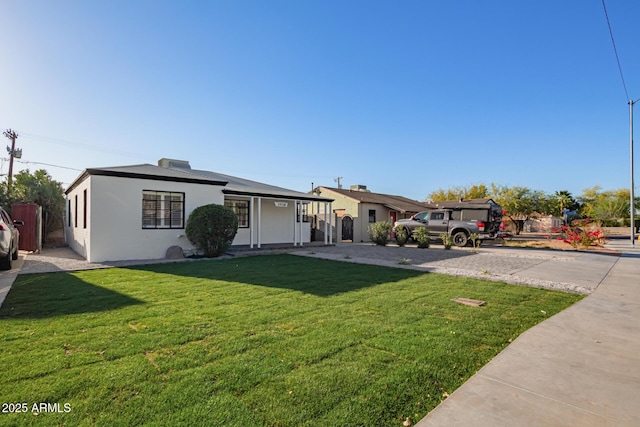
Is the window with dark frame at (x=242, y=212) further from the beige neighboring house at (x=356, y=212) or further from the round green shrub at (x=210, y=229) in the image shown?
the beige neighboring house at (x=356, y=212)

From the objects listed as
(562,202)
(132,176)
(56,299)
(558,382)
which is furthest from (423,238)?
(562,202)

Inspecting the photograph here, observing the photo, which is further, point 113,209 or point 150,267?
point 113,209

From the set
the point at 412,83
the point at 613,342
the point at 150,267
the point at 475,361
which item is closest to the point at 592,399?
the point at 475,361

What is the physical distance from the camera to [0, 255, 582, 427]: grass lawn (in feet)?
7.37

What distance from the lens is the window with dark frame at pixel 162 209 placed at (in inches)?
456

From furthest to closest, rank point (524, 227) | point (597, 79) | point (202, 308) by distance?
point (524, 227) → point (597, 79) → point (202, 308)

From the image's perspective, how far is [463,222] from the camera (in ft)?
55.2

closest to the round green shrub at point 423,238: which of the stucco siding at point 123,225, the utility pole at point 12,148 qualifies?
the stucco siding at point 123,225

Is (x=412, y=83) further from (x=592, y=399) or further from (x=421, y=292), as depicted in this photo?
(x=592, y=399)

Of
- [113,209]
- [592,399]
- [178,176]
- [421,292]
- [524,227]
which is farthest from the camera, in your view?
[524,227]

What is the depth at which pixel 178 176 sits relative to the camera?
1210cm

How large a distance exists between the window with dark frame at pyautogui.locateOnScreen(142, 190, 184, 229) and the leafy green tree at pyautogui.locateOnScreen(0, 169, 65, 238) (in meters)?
9.89

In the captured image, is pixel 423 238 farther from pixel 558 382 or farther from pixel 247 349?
pixel 247 349

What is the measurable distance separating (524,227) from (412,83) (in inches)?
1277
